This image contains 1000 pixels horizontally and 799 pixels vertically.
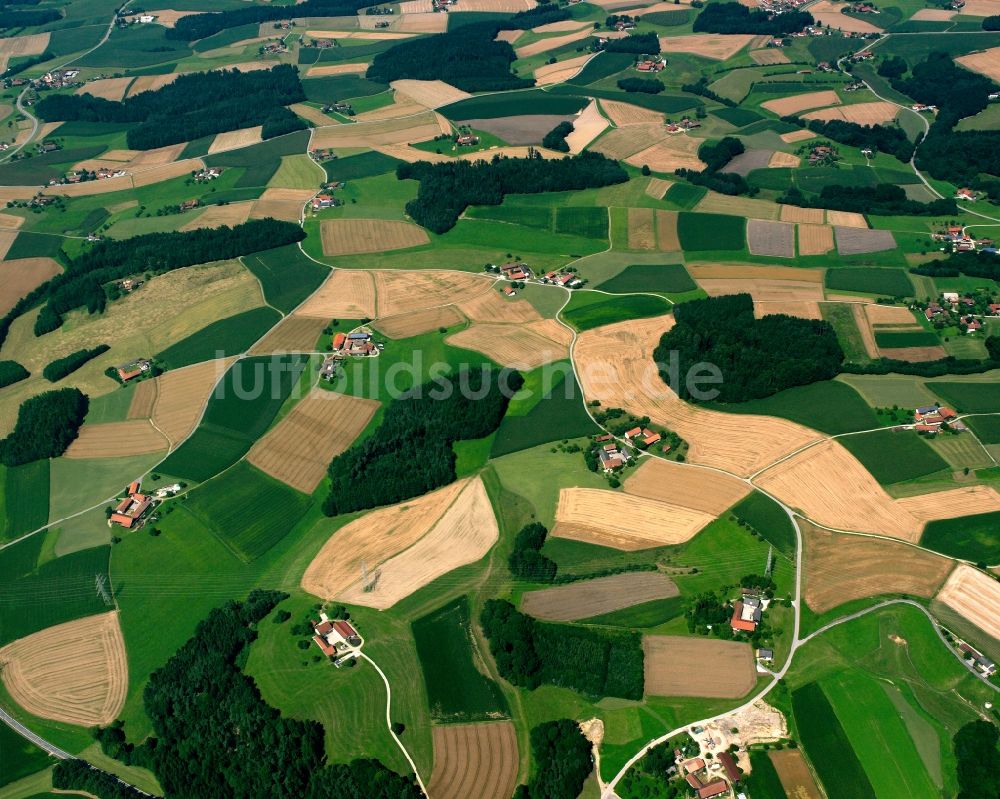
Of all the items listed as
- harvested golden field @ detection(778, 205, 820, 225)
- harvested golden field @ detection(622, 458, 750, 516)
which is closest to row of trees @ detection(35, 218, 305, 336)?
harvested golden field @ detection(778, 205, 820, 225)

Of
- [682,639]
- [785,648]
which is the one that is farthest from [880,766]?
[682,639]

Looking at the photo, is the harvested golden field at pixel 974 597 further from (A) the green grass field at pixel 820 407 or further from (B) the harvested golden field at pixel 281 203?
(B) the harvested golden field at pixel 281 203

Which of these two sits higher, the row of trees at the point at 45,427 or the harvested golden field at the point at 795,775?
the harvested golden field at the point at 795,775

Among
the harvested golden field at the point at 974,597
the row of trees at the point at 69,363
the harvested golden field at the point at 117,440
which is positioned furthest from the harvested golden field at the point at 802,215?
the row of trees at the point at 69,363

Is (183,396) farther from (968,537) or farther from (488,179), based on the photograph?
(968,537)

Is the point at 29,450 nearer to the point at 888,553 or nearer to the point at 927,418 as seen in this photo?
the point at 888,553

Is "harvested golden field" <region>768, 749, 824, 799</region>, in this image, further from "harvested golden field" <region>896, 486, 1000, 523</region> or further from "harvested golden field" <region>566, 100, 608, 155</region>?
"harvested golden field" <region>566, 100, 608, 155</region>
